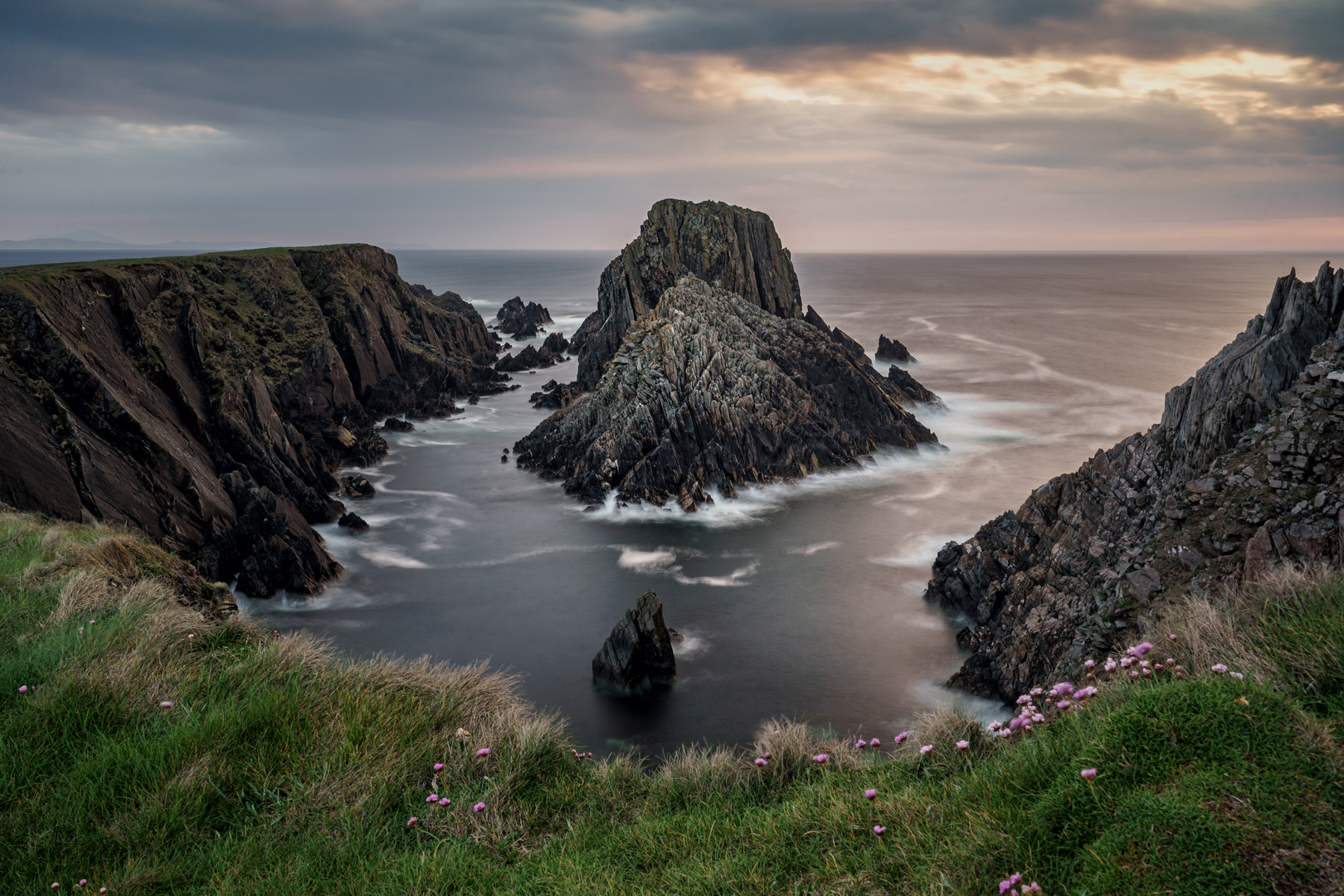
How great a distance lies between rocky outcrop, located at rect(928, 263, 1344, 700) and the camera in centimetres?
988

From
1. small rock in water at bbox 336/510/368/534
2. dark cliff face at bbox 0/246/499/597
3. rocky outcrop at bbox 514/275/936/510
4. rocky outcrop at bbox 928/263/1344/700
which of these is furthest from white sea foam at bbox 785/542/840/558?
small rock in water at bbox 336/510/368/534

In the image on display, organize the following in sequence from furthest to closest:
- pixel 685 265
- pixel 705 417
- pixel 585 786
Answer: pixel 685 265, pixel 705 417, pixel 585 786

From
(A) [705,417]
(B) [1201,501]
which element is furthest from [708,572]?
(B) [1201,501]

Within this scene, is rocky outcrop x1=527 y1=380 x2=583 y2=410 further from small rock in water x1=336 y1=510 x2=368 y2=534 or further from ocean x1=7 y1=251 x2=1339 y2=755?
small rock in water x1=336 y1=510 x2=368 y2=534

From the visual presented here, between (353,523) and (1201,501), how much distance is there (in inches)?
1179

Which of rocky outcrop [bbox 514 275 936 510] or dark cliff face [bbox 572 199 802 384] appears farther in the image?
dark cliff face [bbox 572 199 802 384]

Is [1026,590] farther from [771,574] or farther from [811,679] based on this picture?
[771,574]

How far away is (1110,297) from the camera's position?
148 meters

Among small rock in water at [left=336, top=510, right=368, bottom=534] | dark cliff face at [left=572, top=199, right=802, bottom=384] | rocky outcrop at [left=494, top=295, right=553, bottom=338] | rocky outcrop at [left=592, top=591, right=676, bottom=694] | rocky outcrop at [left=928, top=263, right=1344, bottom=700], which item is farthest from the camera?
rocky outcrop at [left=494, top=295, right=553, bottom=338]

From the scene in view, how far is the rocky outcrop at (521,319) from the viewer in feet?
338

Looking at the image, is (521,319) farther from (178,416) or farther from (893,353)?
(178,416)

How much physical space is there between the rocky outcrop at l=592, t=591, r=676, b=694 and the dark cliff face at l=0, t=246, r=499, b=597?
11.7 meters

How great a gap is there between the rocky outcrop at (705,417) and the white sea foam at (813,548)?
6.17 m

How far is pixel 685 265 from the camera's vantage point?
5775 cm
